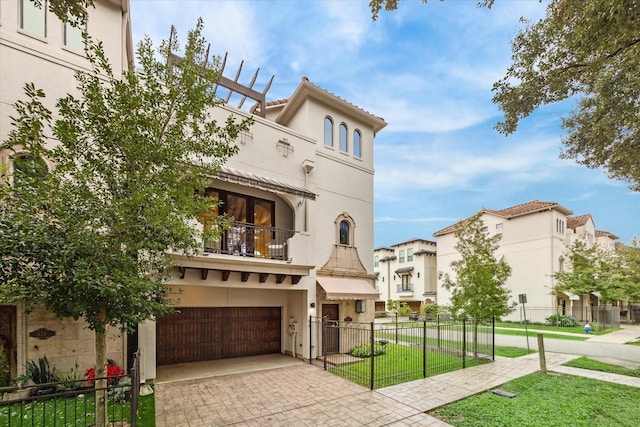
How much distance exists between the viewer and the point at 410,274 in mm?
41656

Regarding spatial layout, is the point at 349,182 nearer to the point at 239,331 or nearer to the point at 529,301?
the point at 239,331

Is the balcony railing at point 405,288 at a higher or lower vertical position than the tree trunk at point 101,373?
lower

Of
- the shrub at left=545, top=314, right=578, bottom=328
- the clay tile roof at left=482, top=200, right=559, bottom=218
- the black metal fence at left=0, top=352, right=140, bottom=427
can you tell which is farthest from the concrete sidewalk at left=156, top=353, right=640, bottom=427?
the clay tile roof at left=482, top=200, right=559, bottom=218

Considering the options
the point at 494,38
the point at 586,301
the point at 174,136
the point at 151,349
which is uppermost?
the point at 494,38

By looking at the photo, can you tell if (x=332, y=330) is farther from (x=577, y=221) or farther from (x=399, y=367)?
(x=577, y=221)

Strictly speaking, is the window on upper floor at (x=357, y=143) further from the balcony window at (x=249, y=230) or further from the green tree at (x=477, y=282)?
the green tree at (x=477, y=282)

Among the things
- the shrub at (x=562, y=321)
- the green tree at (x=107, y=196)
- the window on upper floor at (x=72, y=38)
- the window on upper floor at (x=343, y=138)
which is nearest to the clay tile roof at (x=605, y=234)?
the shrub at (x=562, y=321)

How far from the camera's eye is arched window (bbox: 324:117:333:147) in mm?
14844

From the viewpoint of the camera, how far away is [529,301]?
2986 cm

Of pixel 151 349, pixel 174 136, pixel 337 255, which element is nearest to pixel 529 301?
pixel 337 255

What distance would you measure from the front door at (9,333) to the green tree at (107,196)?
4.63m

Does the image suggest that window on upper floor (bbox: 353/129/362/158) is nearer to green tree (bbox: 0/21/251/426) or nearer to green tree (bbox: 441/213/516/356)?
green tree (bbox: 441/213/516/356)

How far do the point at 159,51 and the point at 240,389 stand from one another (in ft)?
29.2

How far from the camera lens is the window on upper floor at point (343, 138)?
15.4 m
